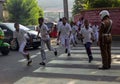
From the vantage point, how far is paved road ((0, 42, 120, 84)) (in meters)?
9.99

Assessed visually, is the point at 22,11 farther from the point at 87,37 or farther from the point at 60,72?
the point at 60,72

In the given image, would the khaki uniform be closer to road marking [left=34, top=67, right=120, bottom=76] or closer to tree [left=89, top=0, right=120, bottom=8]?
road marking [left=34, top=67, right=120, bottom=76]

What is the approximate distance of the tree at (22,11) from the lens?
65875 mm

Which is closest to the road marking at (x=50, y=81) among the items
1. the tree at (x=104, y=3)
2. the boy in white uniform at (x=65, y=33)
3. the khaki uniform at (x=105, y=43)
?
the khaki uniform at (x=105, y=43)

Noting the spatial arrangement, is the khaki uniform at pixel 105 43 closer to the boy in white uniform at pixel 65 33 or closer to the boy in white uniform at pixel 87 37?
the boy in white uniform at pixel 87 37

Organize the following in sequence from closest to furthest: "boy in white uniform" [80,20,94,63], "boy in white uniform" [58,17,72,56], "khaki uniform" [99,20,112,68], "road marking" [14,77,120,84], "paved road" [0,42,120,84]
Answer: "road marking" [14,77,120,84] < "paved road" [0,42,120,84] < "khaki uniform" [99,20,112,68] < "boy in white uniform" [80,20,94,63] < "boy in white uniform" [58,17,72,56]

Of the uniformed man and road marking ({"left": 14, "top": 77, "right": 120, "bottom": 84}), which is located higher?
the uniformed man

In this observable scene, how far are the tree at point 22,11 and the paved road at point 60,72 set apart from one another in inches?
2027

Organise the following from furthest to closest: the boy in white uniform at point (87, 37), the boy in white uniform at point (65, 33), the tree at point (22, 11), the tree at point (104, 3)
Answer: the tree at point (22, 11), the tree at point (104, 3), the boy in white uniform at point (65, 33), the boy in white uniform at point (87, 37)

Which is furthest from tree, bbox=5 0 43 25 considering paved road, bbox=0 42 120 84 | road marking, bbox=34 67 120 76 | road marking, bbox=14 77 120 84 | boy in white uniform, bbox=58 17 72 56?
road marking, bbox=14 77 120 84

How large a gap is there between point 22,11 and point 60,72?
5590 centimetres

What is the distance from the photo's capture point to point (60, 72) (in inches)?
448

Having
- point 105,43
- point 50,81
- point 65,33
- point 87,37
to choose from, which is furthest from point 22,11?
point 50,81

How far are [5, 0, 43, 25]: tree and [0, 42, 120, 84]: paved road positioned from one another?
169ft
